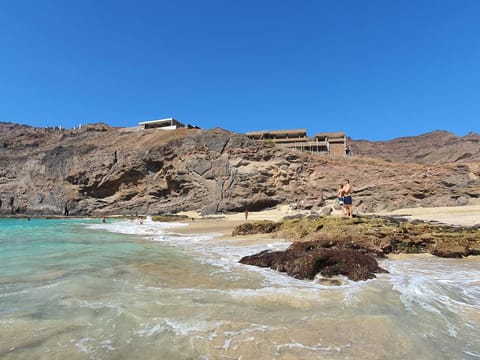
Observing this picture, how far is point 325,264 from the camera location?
6238 mm

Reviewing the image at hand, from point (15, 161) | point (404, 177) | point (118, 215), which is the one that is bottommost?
point (118, 215)

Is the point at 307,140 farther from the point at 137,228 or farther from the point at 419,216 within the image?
the point at 137,228

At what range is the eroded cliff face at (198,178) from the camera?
26.3 metres

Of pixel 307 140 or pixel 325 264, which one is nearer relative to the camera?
pixel 325 264

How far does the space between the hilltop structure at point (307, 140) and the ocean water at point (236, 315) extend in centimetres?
3951

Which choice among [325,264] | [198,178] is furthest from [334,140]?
[325,264]

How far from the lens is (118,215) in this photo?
39.7m

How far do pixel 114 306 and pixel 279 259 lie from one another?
3778 mm

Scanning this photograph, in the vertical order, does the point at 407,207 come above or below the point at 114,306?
above

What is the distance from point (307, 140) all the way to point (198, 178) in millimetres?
19924

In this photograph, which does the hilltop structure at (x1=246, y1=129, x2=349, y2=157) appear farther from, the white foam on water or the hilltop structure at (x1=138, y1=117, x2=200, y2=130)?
the white foam on water

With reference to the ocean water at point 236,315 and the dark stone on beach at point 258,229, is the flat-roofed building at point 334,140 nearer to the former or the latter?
the dark stone on beach at point 258,229

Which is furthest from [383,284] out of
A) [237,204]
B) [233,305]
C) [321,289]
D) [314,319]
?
[237,204]

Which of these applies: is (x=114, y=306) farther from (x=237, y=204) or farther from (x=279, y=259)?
(x=237, y=204)
